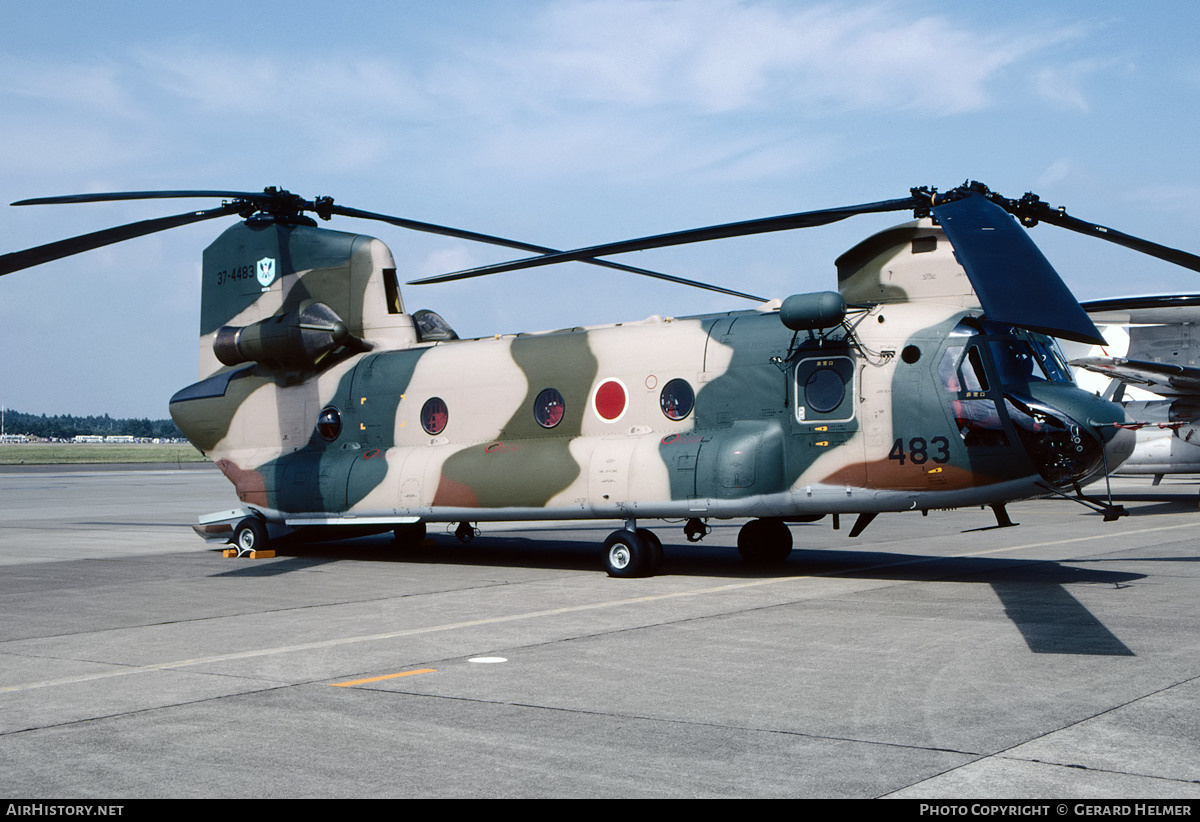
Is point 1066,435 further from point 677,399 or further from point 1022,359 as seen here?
point 677,399

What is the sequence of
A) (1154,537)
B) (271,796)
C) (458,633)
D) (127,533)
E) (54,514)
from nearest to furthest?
(271,796), (458,633), (1154,537), (127,533), (54,514)

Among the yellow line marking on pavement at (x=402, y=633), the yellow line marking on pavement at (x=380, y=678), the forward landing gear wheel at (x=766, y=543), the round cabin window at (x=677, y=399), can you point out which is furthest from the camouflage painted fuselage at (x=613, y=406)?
the yellow line marking on pavement at (x=380, y=678)

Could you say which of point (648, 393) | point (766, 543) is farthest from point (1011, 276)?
point (766, 543)

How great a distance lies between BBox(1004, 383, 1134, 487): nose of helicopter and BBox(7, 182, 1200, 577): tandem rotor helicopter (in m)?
0.03

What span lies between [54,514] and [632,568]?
67.3ft

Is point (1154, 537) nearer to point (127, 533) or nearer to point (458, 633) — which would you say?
→ point (458, 633)

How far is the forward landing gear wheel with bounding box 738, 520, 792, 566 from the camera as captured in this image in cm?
1625

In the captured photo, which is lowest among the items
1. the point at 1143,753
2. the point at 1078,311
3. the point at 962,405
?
the point at 1143,753

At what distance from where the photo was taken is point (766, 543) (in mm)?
16266

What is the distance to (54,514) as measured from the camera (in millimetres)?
28703

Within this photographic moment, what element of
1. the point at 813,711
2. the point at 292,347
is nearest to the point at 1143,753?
the point at 813,711

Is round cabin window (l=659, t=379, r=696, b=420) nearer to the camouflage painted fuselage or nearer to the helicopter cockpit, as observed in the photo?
the camouflage painted fuselage

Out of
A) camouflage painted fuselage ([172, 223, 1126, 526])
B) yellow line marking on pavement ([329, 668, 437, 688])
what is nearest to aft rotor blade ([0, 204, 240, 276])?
camouflage painted fuselage ([172, 223, 1126, 526])

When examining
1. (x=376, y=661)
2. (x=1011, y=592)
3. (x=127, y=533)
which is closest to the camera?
(x=376, y=661)
